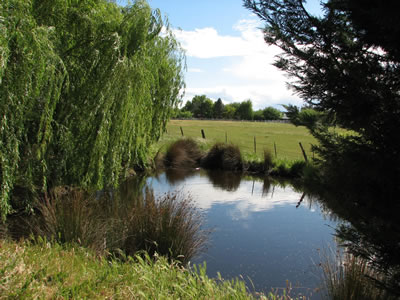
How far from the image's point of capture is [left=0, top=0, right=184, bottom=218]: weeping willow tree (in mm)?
5352

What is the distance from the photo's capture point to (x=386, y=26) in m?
2.22

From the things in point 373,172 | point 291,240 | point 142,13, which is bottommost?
point 291,240

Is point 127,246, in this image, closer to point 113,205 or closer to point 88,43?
point 113,205

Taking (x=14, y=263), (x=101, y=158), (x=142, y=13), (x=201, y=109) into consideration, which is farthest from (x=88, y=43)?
(x=201, y=109)

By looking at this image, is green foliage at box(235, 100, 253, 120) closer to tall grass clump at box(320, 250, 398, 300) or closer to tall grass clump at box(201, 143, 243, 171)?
tall grass clump at box(201, 143, 243, 171)

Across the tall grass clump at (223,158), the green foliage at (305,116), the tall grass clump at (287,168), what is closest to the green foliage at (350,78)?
the green foliage at (305,116)

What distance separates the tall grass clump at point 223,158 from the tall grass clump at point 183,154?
21.9 inches

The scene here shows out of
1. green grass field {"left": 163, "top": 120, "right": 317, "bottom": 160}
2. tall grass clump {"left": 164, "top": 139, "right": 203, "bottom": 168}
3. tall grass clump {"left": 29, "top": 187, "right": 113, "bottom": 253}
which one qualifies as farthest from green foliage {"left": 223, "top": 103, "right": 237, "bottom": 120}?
tall grass clump {"left": 29, "top": 187, "right": 113, "bottom": 253}

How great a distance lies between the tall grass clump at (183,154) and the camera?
Answer: 1806cm

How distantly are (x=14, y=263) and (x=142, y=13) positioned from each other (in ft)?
20.4

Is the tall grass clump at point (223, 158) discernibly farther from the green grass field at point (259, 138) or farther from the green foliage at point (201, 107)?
the green foliage at point (201, 107)

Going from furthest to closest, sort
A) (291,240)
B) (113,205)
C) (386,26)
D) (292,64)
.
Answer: (291,240) → (113,205) → (292,64) → (386,26)

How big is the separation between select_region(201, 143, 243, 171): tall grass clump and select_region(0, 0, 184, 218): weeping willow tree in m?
9.76

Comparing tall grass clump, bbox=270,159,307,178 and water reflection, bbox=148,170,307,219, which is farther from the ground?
tall grass clump, bbox=270,159,307,178
